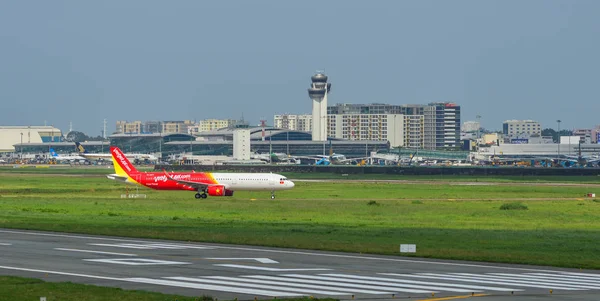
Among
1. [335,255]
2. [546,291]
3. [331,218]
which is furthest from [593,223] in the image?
[546,291]

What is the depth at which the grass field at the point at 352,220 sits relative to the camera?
45.7m

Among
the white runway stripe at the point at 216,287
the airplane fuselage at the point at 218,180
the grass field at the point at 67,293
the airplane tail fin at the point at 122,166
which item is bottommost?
the white runway stripe at the point at 216,287

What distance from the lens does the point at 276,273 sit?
34.8 meters

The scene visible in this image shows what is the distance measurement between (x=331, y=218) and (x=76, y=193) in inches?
1852

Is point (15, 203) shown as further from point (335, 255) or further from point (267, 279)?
point (267, 279)

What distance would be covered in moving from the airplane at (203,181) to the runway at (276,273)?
59282 mm

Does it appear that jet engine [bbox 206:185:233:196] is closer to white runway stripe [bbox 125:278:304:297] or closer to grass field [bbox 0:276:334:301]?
white runway stripe [bbox 125:278:304:297]

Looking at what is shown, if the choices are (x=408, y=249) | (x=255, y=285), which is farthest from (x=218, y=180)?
(x=255, y=285)

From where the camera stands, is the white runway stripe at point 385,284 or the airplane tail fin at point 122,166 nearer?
the white runway stripe at point 385,284

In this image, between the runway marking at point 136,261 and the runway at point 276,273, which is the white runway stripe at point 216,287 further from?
the runway marking at point 136,261

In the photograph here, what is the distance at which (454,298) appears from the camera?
2856cm

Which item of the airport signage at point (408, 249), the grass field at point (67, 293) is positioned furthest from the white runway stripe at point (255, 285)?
the airport signage at point (408, 249)

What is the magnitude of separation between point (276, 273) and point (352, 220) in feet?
107

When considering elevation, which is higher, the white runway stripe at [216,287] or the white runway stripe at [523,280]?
the white runway stripe at [216,287]
